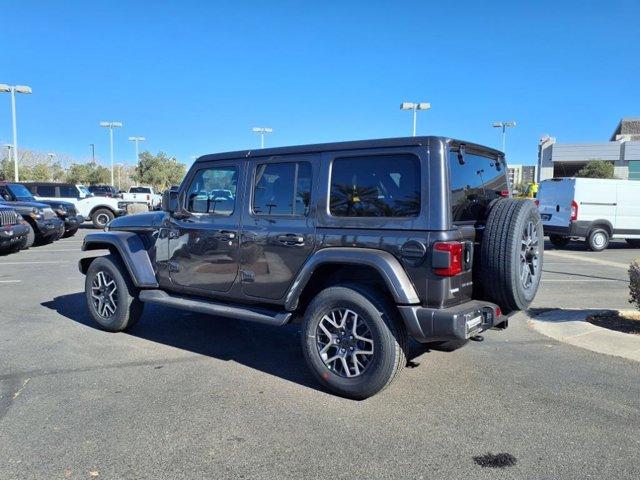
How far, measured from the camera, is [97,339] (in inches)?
221

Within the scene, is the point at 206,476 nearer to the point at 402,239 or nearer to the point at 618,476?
the point at 402,239

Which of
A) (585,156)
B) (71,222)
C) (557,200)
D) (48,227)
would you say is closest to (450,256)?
(557,200)

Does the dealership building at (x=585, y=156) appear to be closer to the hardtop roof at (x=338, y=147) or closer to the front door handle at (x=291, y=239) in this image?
the hardtop roof at (x=338, y=147)

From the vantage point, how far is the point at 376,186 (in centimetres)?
405

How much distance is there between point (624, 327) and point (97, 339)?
5.96 metres

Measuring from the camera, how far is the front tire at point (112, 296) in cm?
568

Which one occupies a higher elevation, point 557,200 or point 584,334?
point 557,200

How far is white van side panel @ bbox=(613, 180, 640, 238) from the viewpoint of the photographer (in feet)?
49.4

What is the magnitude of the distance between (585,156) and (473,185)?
168ft

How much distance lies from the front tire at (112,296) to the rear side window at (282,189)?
78.6 inches

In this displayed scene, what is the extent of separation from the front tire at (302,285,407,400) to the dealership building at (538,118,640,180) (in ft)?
157

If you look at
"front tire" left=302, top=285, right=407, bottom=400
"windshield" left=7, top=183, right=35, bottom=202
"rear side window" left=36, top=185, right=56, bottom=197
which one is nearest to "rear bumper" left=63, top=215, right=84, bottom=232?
"windshield" left=7, top=183, right=35, bottom=202

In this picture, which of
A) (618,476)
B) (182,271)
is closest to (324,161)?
(182,271)

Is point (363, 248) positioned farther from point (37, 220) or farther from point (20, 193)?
point (20, 193)
